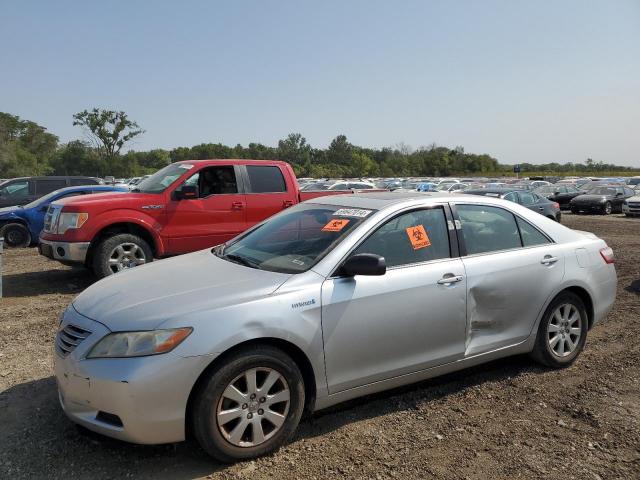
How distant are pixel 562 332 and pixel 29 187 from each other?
14.7 meters

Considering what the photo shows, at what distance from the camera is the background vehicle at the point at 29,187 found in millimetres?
14469

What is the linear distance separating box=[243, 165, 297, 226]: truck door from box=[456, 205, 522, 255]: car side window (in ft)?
15.3

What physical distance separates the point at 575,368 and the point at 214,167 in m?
5.93

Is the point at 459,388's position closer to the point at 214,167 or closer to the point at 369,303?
the point at 369,303

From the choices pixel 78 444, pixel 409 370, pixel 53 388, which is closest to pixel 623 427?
pixel 409 370

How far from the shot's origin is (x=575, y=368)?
4539 mm

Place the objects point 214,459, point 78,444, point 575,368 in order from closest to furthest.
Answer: point 214,459, point 78,444, point 575,368

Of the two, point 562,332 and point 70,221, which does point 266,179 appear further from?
point 562,332

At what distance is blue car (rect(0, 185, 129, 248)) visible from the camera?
11984 mm

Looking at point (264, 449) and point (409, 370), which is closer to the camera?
point (264, 449)

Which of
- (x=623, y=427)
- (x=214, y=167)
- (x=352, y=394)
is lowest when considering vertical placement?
(x=623, y=427)

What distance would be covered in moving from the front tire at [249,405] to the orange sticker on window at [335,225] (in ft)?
3.42

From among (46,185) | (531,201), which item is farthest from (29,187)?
(531,201)

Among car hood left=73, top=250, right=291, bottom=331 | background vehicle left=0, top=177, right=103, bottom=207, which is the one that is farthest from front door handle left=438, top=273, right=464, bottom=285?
background vehicle left=0, top=177, right=103, bottom=207
